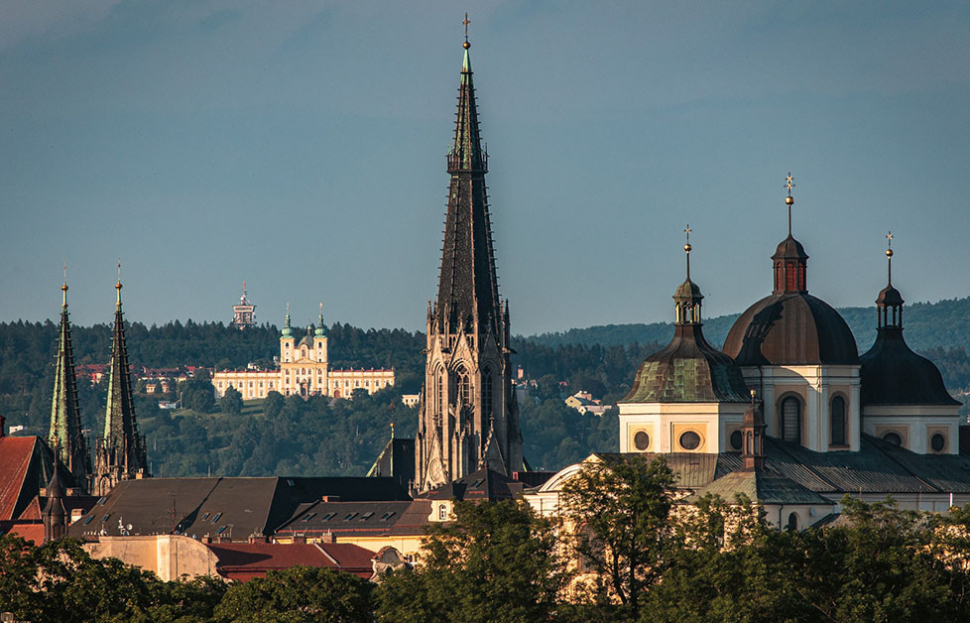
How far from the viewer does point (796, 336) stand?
126m

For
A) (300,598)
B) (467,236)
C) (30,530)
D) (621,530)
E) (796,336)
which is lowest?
(30,530)

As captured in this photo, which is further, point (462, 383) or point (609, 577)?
point (462, 383)

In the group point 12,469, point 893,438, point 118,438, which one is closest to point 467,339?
→ point 118,438

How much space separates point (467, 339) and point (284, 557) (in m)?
55.8

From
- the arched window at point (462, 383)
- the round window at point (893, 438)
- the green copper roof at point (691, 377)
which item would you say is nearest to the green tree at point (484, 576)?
the green copper roof at point (691, 377)

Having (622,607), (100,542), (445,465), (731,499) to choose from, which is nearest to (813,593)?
(622,607)

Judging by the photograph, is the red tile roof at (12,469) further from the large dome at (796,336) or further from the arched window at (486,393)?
the large dome at (796,336)

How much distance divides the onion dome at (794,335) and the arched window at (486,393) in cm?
5695

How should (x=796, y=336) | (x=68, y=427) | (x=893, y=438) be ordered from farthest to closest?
(x=68, y=427), (x=893, y=438), (x=796, y=336)

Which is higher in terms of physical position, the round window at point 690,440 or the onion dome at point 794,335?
the onion dome at point 794,335

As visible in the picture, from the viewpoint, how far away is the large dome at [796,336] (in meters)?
126

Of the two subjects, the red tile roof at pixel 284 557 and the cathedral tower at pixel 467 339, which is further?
the cathedral tower at pixel 467 339

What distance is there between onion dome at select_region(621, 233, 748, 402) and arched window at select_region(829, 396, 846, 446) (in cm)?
486

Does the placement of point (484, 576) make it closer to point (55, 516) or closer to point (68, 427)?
point (55, 516)
